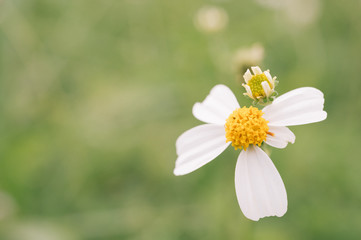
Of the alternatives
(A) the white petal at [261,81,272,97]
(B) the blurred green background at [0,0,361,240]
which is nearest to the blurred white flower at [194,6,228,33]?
(B) the blurred green background at [0,0,361,240]

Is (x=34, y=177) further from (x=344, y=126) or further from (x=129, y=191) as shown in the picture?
(x=344, y=126)

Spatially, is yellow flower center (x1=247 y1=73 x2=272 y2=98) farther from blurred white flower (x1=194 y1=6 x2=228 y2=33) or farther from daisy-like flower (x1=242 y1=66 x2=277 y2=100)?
blurred white flower (x1=194 y1=6 x2=228 y2=33)

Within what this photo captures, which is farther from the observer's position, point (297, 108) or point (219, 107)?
point (219, 107)

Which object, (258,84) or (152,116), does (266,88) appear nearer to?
(258,84)

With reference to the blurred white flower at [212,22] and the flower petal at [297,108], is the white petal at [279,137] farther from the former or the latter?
the blurred white flower at [212,22]

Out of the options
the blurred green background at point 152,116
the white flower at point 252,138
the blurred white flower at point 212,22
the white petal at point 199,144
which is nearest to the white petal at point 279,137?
the white flower at point 252,138

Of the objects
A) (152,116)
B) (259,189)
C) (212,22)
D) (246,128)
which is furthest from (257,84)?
(152,116)
